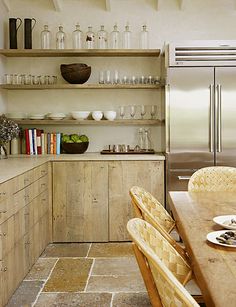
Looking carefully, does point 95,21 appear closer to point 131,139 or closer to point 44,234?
point 131,139

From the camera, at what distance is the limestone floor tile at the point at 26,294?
3.23 meters

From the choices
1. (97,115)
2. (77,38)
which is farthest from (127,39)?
(97,115)

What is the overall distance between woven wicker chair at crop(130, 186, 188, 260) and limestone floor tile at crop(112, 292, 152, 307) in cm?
56

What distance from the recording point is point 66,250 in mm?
4520

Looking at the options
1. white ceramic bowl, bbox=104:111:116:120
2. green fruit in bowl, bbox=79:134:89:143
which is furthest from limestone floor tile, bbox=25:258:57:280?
white ceramic bowl, bbox=104:111:116:120

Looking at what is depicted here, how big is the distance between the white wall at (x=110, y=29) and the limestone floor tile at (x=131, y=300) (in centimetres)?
239

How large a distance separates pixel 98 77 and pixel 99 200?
1.48m

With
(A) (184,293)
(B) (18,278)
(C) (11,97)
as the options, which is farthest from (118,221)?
(A) (184,293)

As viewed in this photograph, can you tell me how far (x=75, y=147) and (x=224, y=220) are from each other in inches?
116

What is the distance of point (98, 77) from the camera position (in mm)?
5391

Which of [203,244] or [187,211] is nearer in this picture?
[203,244]

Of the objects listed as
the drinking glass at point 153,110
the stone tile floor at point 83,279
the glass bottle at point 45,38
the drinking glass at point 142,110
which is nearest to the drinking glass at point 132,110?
the drinking glass at point 142,110

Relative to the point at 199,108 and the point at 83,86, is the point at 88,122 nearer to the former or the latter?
the point at 83,86

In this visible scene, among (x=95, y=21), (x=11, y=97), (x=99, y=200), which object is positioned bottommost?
(x=99, y=200)
